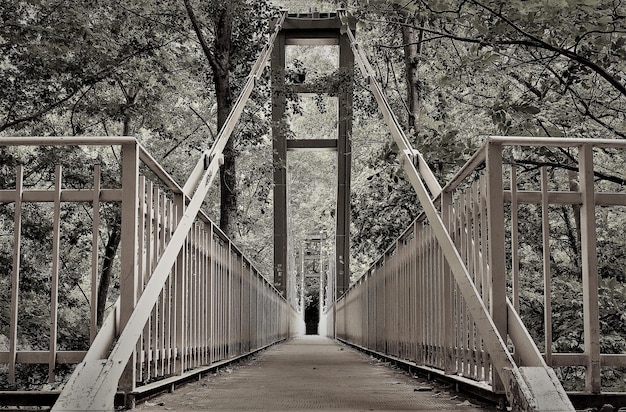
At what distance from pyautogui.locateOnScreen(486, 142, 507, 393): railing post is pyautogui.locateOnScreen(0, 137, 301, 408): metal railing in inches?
53.6

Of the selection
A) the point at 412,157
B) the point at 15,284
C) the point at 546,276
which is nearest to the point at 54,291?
the point at 15,284

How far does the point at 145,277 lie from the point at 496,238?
5.10ft

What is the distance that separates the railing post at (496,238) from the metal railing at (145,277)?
4.47 ft

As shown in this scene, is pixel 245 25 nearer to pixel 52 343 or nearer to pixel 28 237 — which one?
pixel 28 237

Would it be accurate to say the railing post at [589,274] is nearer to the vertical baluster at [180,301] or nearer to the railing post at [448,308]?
the railing post at [448,308]

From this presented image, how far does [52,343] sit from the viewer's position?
10.2 feet

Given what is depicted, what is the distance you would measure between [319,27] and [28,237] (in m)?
13.4

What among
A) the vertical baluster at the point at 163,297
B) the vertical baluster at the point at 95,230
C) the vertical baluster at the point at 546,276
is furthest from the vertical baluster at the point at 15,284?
the vertical baluster at the point at 546,276

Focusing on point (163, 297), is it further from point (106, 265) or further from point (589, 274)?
point (106, 265)

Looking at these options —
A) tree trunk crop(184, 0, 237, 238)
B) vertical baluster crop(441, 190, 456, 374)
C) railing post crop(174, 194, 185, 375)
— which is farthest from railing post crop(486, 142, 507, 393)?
tree trunk crop(184, 0, 237, 238)

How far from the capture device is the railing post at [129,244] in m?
3.11

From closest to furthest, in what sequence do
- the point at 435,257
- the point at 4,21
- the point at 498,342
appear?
the point at 498,342, the point at 435,257, the point at 4,21

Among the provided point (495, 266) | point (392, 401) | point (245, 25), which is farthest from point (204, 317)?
point (245, 25)

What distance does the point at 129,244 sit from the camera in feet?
10.4
